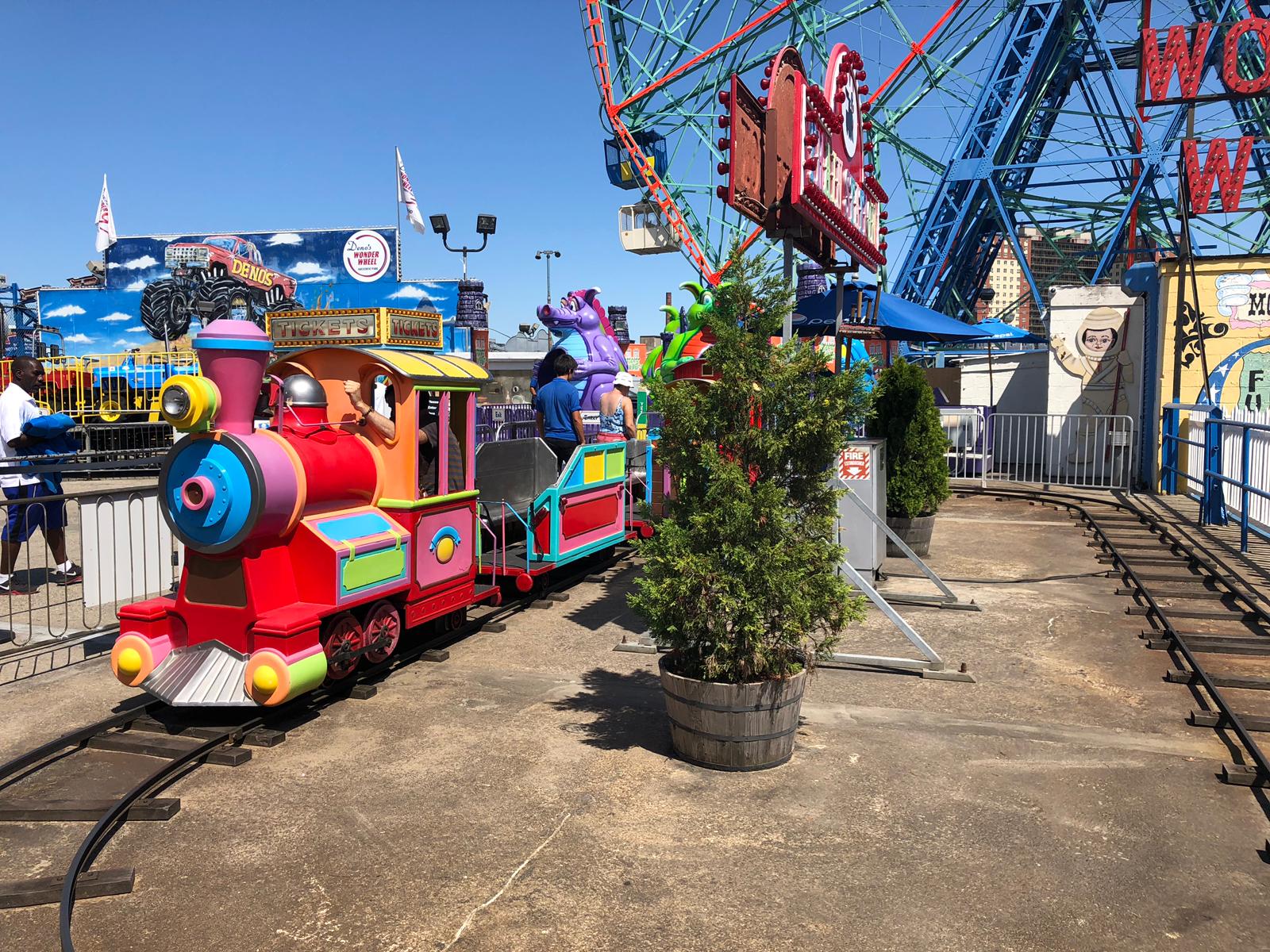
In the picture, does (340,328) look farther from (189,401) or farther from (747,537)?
(747,537)

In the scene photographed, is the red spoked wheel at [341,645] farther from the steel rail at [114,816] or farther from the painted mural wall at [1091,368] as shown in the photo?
the painted mural wall at [1091,368]

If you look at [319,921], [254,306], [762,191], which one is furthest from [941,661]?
[254,306]

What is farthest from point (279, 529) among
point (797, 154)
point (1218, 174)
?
point (1218, 174)

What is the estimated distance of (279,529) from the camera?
5695 mm

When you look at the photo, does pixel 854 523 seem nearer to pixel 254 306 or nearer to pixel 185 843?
pixel 185 843

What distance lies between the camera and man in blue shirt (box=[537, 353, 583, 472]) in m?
9.95

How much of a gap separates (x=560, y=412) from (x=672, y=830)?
20.4 ft

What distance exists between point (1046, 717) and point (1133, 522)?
8723 mm

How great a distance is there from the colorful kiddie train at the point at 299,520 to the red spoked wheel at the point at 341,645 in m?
0.01

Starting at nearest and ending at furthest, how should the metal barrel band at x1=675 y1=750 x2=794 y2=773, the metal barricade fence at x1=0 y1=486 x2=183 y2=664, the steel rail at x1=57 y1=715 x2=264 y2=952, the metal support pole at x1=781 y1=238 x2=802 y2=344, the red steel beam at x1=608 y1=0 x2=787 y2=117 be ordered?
1. the steel rail at x1=57 y1=715 x2=264 y2=952
2. the metal barrel band at x1=675 y1=750 x2=794 y2=773
3. the metal support pole at x1=781 y1=238 x2=802 y2=344
4. the metal barricade fence at x1=0 y1=486 x2=183 y2=664
5. the red steel beam at x1=608 y1=0 x2=787 y2=117

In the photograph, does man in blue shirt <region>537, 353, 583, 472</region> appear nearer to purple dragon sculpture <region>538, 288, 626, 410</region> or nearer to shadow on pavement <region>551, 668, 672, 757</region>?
purple dragon sculpture <region>538, 288, 626, 410</region>

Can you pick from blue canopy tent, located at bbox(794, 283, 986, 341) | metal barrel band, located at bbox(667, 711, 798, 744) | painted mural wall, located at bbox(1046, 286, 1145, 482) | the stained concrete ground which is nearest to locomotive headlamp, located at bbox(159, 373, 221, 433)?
the stained concrete ground

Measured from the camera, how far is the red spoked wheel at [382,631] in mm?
6344

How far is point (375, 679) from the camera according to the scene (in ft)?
21.4
